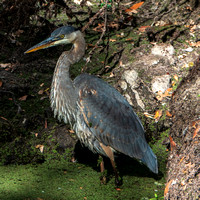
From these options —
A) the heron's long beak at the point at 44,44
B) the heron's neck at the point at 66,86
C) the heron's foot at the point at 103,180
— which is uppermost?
the heron's long beak at the point at 44,44

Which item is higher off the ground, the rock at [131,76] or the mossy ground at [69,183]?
the rock at [131,76]

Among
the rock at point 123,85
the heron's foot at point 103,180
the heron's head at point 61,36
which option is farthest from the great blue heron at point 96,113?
the rock at point 123,85

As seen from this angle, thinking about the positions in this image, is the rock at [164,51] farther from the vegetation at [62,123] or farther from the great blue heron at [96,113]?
the great blue heron at [96,113]

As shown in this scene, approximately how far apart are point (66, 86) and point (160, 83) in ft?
6.27

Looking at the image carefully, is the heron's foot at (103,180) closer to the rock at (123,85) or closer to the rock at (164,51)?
the rock at (123,85)

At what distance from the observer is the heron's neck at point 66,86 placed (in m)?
3.95

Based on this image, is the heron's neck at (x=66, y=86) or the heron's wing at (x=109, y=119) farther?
the heron's neck at (x=66, y=86)

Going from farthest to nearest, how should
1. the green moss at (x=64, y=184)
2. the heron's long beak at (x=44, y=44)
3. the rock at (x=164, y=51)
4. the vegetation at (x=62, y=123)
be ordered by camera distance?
1. the rock at (x=164, y=51)
2. the heron's long beak at (x=44, y=44)
3. the vegetation at (x=62, y=123)
4. the green moss at (x=64, y=184)

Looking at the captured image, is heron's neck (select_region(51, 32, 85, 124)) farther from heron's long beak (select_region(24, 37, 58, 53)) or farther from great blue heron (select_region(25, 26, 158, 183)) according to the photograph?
heron's long beak (select_region(24, 37, 58, 53))

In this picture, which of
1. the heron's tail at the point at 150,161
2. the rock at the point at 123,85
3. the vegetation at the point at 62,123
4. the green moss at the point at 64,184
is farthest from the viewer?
the rock at the point at 123,85

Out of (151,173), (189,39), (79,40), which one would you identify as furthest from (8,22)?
(151,173)

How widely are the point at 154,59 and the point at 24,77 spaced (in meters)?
2.43

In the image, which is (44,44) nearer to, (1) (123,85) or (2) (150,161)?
(1) (123,85)

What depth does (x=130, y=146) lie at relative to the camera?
3900 millimetres
